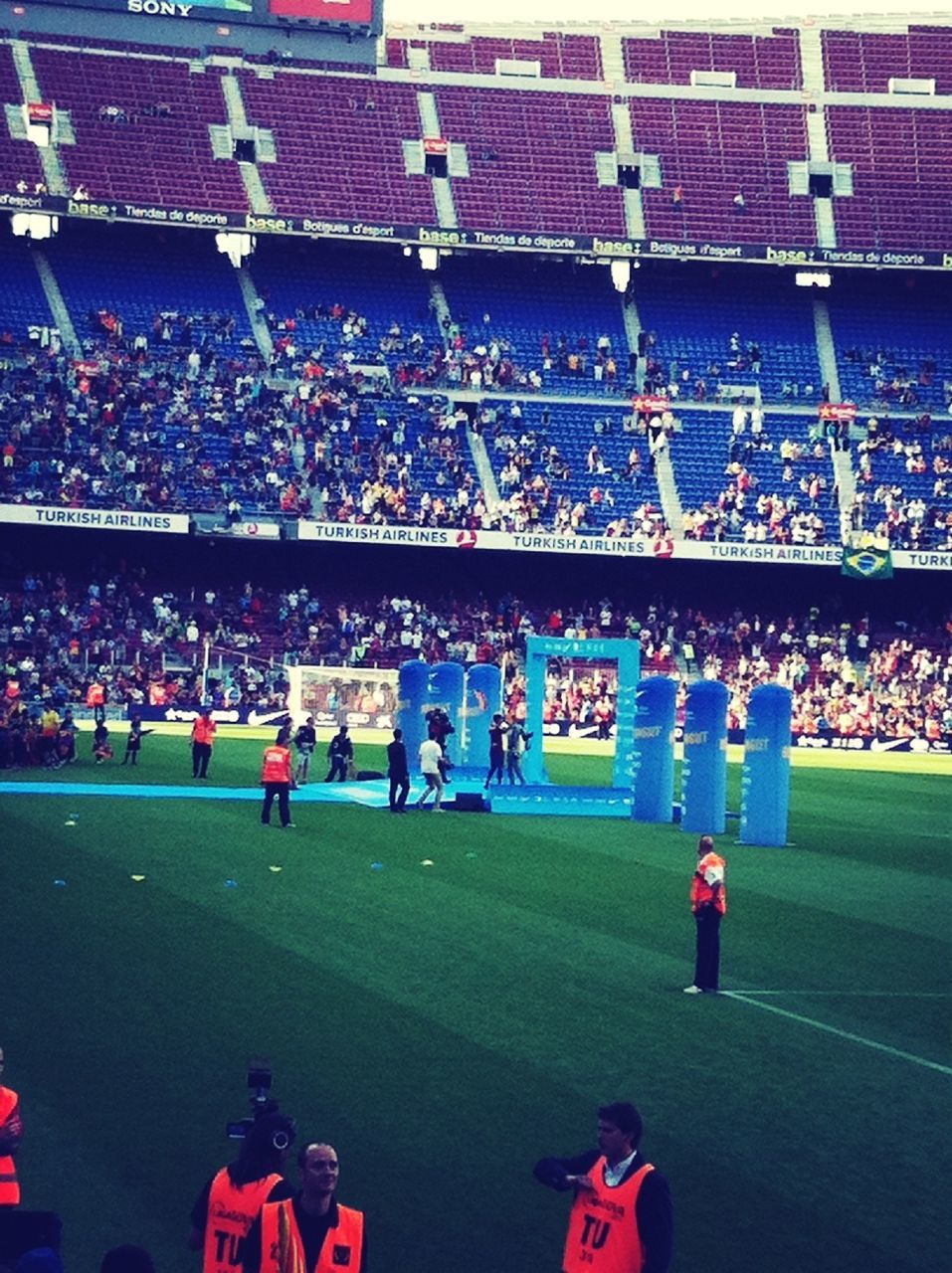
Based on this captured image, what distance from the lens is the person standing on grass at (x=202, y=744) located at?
36.4 meters

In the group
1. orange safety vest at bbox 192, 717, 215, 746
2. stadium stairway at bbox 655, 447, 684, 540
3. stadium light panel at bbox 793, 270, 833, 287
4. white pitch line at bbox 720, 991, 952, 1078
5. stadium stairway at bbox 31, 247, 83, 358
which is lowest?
white pitch line at bbox 720, 991, 952, 1078

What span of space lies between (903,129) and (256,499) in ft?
84.3

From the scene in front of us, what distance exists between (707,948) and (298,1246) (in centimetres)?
1031

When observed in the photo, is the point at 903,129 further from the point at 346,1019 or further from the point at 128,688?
the point at 346,1019

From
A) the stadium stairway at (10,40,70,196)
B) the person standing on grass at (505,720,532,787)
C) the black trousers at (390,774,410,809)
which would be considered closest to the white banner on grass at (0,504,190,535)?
the stadium stairway at (10,40,70,196)

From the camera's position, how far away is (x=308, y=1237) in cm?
745

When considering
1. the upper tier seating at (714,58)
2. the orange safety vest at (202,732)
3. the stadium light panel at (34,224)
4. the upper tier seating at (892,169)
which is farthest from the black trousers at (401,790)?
the upper tier seating at (714,58)

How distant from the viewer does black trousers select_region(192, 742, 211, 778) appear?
36.6m

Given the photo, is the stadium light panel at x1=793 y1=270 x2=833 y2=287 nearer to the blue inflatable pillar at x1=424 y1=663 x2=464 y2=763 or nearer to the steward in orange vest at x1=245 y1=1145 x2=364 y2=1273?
the blue inflatable pillar at x1=424 y1=663 x2=464 y2=763

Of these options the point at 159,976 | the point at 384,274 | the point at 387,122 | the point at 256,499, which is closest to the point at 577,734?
the point at 256,499

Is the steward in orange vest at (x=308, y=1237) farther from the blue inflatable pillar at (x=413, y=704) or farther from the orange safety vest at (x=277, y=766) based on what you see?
the blue inflatable pillar at (x=413, y=704)

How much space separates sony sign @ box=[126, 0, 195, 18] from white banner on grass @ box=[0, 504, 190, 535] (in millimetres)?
22516

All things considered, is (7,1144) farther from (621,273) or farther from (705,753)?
(621,273)

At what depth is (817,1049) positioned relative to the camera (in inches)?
610
